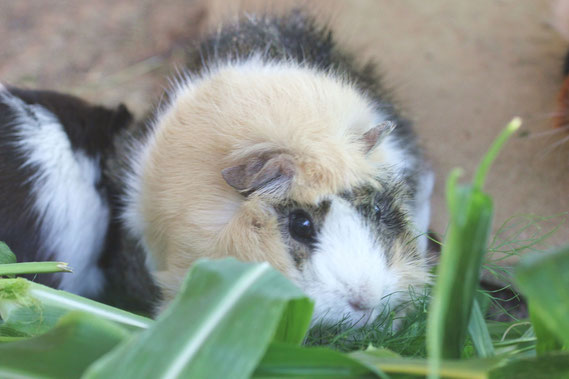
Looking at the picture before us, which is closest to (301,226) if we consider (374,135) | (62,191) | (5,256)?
(374,135)

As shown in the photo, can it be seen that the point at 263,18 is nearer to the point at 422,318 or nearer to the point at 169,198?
the point at 169,198

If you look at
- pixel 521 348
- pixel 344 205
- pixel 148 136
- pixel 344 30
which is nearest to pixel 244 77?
pixel 148 136

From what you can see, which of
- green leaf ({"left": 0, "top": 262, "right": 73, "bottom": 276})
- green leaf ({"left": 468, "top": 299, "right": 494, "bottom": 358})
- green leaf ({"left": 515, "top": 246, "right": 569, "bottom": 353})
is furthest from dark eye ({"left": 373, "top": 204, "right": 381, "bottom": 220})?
green leaf ({"left": 0, "top": 262, "right": 73, "bottom": 276})

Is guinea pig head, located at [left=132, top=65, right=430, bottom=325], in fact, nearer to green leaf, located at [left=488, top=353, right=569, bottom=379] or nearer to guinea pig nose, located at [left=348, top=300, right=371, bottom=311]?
guinea pig nose, located at [left=348, top=300, right=371, bottom=311]

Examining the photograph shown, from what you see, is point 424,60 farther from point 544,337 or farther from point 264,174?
point 544,337

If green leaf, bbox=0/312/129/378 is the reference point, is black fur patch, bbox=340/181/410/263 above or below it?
above

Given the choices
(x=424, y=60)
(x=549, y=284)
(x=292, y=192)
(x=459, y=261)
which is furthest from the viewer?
(x=424, y=60)

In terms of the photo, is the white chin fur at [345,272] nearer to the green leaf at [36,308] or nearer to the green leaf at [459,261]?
the green leaf at [459,261]
